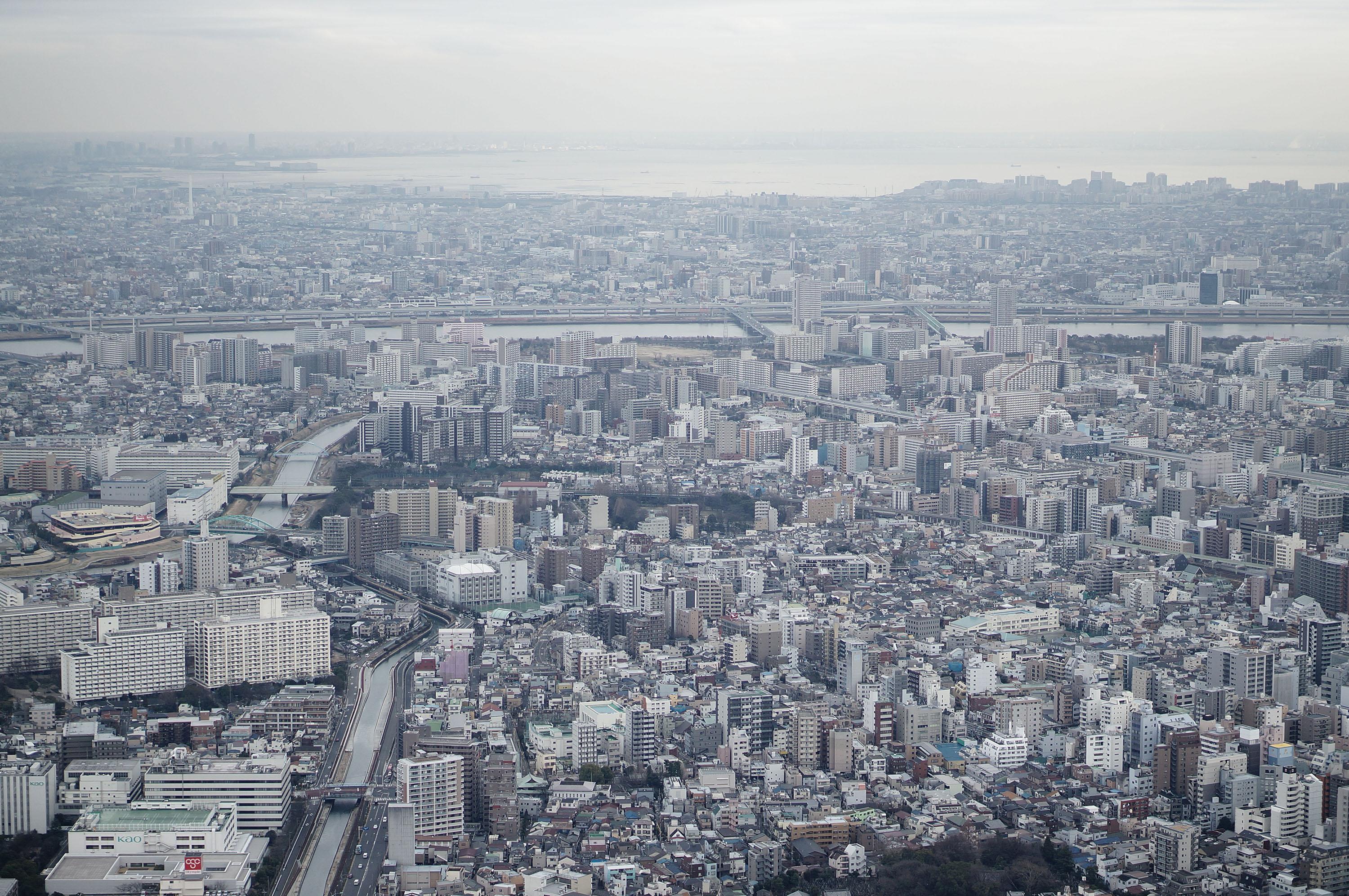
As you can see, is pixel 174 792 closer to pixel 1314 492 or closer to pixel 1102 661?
pixel 1102 661

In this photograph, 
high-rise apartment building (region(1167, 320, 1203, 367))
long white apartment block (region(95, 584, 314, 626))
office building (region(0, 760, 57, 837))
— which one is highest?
high-rise apartment building (region(1167, 320, 1203, 367))

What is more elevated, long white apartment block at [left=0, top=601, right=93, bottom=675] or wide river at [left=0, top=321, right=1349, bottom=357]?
wide river at [left=0, top=321, right=1349, bottom=357]

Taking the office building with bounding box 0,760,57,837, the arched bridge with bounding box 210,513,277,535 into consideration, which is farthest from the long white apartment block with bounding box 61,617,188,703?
the arched bridge with bounding box 210,513,277,535

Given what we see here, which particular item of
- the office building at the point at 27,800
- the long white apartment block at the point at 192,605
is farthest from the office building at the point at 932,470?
the office building at the point at 27,800

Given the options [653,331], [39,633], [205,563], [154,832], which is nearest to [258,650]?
[39,633]

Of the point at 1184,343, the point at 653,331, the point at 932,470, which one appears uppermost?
the point at 1184,343

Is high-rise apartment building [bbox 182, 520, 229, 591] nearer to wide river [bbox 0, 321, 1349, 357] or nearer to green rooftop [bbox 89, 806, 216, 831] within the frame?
green rooftop [bbox 89, 806, 216, 831]

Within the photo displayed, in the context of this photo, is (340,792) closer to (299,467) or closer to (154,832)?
(154,832)

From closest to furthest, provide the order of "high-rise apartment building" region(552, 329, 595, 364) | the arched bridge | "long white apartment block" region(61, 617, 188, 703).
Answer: "long white apartment block" region(61, 617, 188, 703), the arched bridge, "high-rise apartment building" region(552, 329, 595, 364)

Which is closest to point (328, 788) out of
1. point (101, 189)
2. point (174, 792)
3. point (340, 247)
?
point (174, 792)

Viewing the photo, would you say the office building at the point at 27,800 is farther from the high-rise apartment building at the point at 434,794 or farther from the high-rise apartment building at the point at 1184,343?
the high-rise apartment building at the point at 1184,343

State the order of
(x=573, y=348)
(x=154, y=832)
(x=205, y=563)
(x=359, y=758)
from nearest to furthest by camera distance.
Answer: (x=154, y=832) → (x=359, y=758) → (x=205, y=563) → (x=573, y=348)
